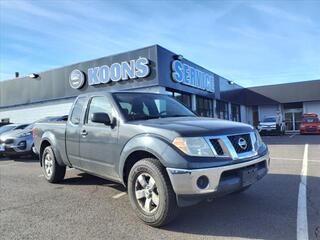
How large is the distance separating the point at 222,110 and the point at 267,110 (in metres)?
12.8

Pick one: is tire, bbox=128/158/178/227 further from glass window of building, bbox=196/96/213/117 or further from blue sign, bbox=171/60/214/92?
glass window of building, bbox=196/96/213/117

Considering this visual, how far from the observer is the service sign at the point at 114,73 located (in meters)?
18.6

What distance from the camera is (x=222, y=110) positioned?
3181cm

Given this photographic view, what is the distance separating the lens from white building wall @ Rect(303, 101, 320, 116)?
130ft

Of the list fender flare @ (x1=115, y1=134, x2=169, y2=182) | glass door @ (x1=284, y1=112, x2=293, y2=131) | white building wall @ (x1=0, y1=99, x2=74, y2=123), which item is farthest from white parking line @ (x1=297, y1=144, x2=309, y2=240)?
glass door @ (x1=284, y1=112, x2=293, y2=131)

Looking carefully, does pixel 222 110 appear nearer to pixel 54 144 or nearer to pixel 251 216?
pixel 54 144

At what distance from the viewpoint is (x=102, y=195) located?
6.55 meters

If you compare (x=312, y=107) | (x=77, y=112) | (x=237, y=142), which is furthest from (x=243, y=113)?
(x=237, y=142)

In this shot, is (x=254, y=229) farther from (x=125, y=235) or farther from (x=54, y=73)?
(x=54, y=73)

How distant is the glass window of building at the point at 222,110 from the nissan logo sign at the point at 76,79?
12316 mm

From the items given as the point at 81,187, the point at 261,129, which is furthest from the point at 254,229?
the point at 261,129

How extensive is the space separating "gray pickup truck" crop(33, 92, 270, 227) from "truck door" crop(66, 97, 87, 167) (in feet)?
0.32

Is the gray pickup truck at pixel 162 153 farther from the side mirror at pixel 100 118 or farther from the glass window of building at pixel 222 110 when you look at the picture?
the glass window of building at pixel 222 110

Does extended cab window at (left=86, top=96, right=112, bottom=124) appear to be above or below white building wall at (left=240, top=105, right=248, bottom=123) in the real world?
below
